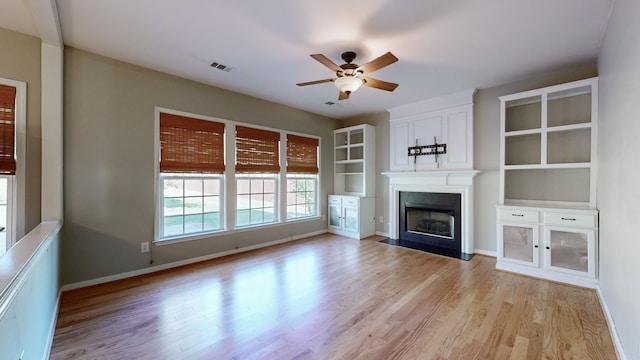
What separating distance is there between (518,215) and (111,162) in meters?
5.23

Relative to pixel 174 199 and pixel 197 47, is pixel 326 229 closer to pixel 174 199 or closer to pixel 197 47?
pixel 174 199

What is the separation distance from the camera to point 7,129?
2.55 m

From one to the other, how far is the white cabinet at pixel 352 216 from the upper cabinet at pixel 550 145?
2.44 m

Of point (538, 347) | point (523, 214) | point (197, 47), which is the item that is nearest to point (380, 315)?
point (538, 347)

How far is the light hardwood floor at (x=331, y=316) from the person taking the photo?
6.39 ft

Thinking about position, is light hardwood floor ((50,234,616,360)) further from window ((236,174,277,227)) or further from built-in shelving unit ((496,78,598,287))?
window ((236,174,277,227))

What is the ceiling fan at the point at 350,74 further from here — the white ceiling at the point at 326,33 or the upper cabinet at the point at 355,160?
the upper cabinet at the point at 355,160

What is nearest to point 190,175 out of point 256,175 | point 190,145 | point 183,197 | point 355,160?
point 183,197

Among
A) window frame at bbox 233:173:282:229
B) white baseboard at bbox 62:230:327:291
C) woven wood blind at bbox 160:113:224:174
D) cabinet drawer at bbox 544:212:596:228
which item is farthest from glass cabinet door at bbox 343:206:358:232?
cabinet drawer at bbox 544:212:596:228

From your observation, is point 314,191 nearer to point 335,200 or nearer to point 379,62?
point 335,200

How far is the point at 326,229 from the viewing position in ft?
19.5

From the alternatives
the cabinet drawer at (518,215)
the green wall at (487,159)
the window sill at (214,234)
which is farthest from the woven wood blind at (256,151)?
the cabinet drawer at (518,215)

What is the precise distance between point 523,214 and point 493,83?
6.48 feet

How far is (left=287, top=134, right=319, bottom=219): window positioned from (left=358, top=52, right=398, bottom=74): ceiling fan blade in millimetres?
2745
